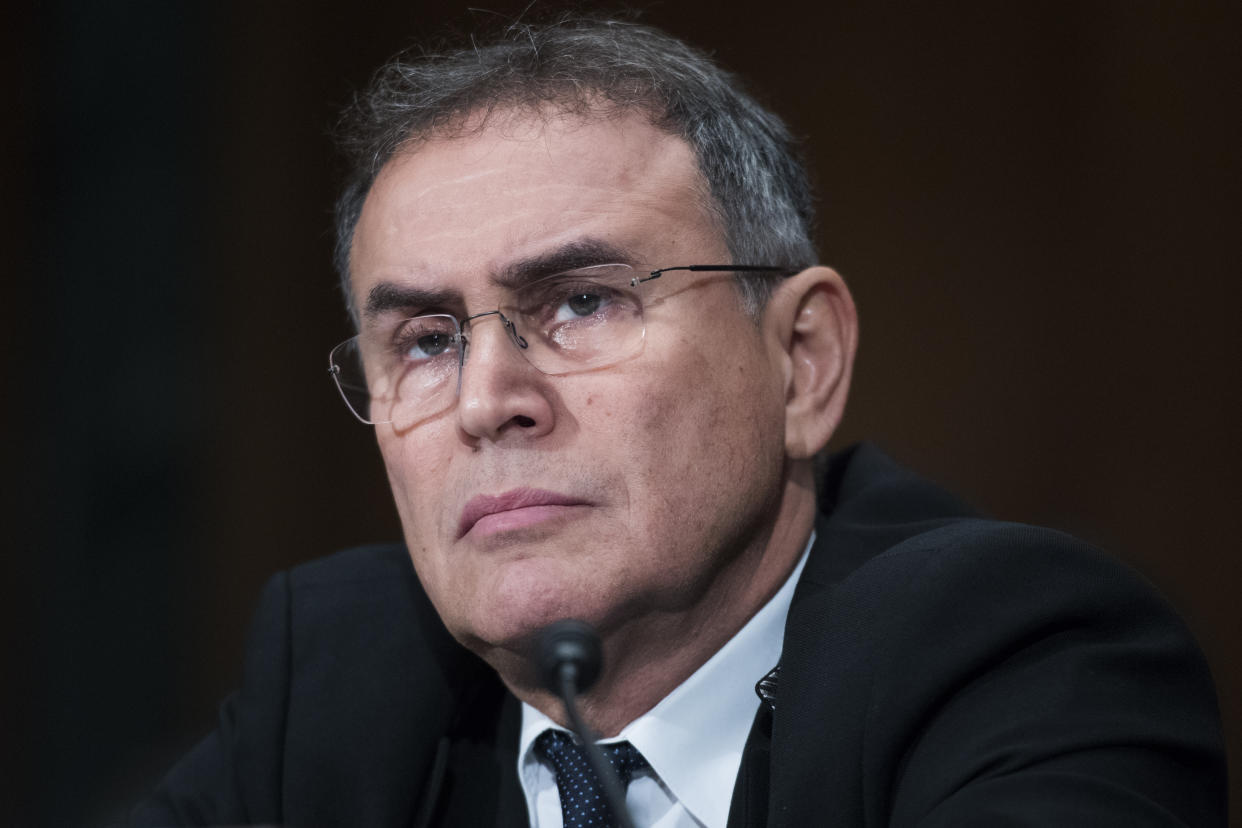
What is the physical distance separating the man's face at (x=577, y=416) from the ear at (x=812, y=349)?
46 millimetres

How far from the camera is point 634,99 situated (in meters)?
1.87

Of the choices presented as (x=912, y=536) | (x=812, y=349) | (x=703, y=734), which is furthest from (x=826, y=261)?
(x=703, y=734)

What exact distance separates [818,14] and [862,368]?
1292 mm

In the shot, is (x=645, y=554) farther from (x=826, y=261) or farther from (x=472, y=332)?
(x=826, y=261)

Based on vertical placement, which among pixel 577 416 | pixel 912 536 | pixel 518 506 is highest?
pixel 577 416

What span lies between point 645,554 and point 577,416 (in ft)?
0.66

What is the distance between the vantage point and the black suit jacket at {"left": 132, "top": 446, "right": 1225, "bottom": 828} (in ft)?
4.28

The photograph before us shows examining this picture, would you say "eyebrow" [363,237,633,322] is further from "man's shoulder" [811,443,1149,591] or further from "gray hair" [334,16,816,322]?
"man's shoulder" [811,443,1149,591]

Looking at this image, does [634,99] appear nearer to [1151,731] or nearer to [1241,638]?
[1151,731]

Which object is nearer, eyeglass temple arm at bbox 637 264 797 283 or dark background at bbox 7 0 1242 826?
eyeglass temple arm at bbox 637 264 797 283

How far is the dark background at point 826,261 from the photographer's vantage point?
4.01m

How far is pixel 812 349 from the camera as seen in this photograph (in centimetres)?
196

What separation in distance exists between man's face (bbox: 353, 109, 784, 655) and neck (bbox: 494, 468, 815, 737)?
0.02 m

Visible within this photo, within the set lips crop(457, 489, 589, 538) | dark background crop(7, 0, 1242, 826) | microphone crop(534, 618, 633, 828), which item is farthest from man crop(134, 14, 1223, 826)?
dark background crop(7, 0, 1242, 826)
